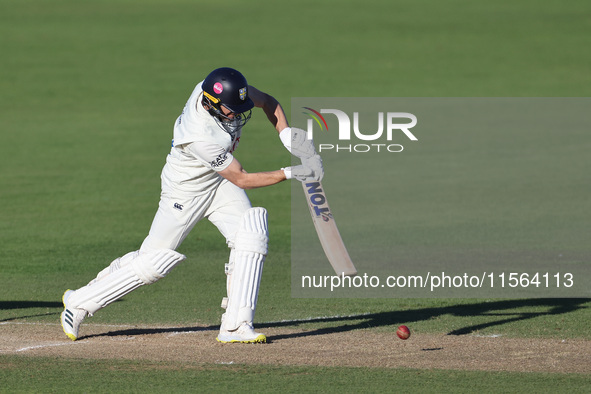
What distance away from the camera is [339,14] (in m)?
A: 39.9

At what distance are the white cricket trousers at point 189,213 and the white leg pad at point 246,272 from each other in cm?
27

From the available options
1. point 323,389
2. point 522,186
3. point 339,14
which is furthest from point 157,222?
point 339,14

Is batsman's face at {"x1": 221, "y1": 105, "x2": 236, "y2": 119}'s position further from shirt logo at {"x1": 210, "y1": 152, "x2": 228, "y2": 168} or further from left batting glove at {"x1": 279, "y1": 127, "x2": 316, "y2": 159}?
left batting glove at {"x1": 279, "y1": 127, "x2": 316, "y2": 159}

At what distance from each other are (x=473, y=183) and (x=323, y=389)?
43.1ft

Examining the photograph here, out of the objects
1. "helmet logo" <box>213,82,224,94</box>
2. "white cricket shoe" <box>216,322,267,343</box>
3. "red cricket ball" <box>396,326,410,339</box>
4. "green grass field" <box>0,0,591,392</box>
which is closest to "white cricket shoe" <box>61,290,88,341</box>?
"green grass field" <box>0,0,591,392</box>

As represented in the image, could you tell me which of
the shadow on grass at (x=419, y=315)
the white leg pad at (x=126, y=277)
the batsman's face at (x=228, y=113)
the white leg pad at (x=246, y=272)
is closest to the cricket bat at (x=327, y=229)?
the shadow on grass at (x=419, y=315)

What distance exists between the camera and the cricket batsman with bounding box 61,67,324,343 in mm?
7738

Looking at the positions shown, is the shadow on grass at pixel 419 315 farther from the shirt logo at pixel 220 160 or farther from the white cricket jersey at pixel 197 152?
the shirt logo at pixel 220 160

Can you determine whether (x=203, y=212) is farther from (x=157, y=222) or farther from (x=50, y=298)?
(x=50, y=298)

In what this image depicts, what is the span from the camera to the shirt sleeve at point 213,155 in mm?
7691

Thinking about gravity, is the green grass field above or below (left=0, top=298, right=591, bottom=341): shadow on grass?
above

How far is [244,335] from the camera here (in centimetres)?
783

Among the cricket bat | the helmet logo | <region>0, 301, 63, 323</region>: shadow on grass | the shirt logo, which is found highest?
the helmet logo

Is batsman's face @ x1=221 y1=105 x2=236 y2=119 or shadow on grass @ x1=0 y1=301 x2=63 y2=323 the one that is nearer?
batsman's face @ x1=221 y1=105 x2=236 y2=119
